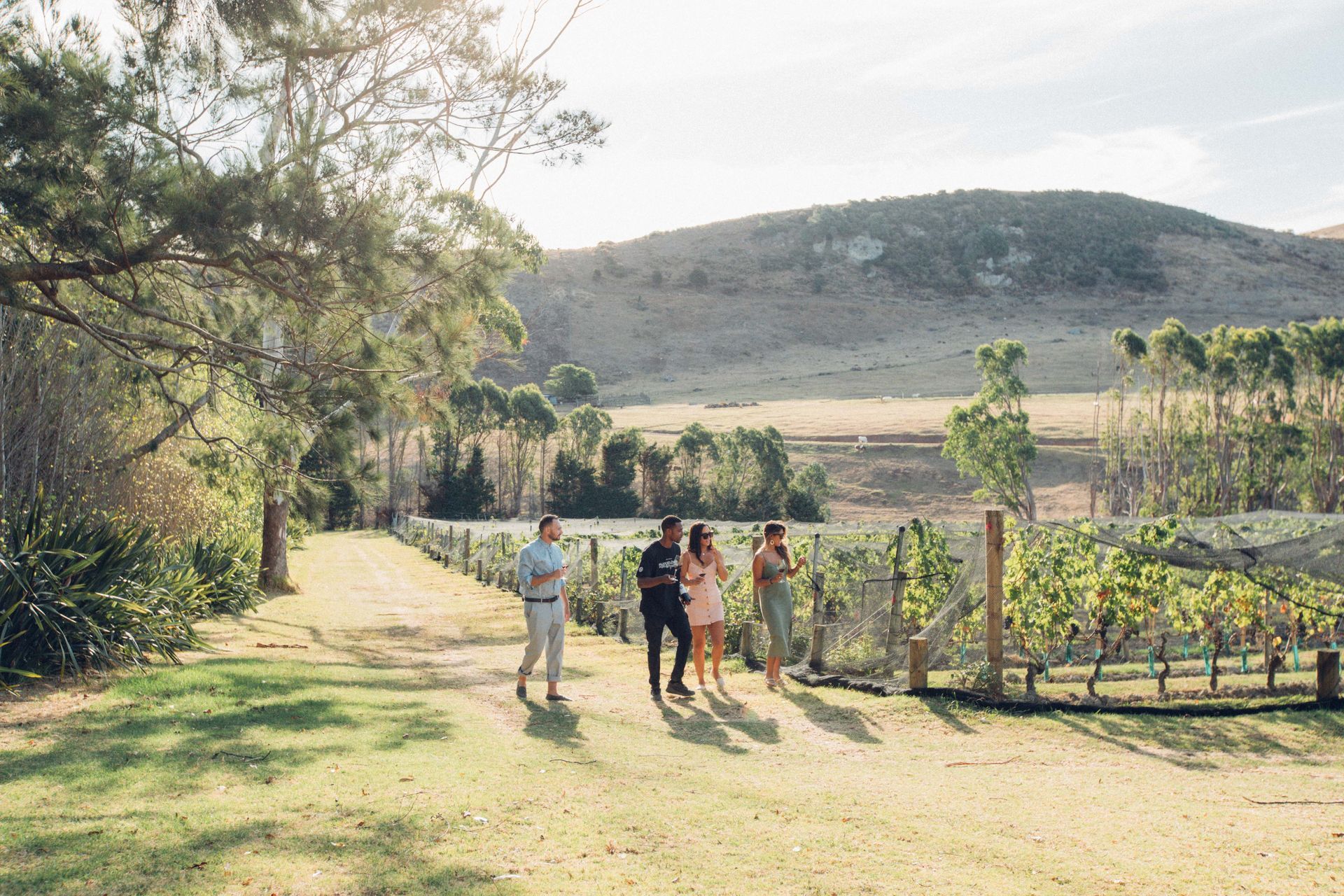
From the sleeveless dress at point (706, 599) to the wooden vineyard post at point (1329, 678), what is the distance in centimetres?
508

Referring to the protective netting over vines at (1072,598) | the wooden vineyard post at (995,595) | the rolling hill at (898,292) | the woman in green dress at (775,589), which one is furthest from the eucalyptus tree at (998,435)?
the rolling hill at (898,292)

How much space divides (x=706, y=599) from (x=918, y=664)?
2.12 metres

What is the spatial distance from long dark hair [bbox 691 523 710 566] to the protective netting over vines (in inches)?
68.6

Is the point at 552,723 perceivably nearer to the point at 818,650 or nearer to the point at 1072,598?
the point at 818,650

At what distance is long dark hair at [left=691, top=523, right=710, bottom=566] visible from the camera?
1018 cm

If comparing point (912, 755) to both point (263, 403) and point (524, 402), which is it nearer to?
point (263, 403)

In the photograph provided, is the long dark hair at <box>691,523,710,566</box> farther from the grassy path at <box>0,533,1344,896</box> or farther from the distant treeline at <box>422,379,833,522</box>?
the distant treeline at <box>422,379,833,522</box>

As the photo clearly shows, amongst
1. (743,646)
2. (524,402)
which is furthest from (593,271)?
(743,646)

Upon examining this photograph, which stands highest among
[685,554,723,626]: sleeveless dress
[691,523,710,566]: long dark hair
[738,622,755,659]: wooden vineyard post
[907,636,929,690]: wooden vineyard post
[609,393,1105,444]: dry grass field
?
[609,393,1105,444]: dry grass field

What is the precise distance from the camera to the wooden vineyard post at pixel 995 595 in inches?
359

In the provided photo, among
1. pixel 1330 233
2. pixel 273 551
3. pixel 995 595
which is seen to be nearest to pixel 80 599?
pixel 995 595

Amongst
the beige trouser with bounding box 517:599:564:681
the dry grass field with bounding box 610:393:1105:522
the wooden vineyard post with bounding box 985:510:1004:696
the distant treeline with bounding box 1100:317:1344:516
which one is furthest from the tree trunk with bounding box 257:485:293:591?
the dry grass field with bounding box 610:393:1105:522

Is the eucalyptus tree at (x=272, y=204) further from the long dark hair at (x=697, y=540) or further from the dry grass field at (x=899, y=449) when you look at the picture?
the dry grass field at (x=899, y=449)

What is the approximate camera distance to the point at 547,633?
9.34 metres
